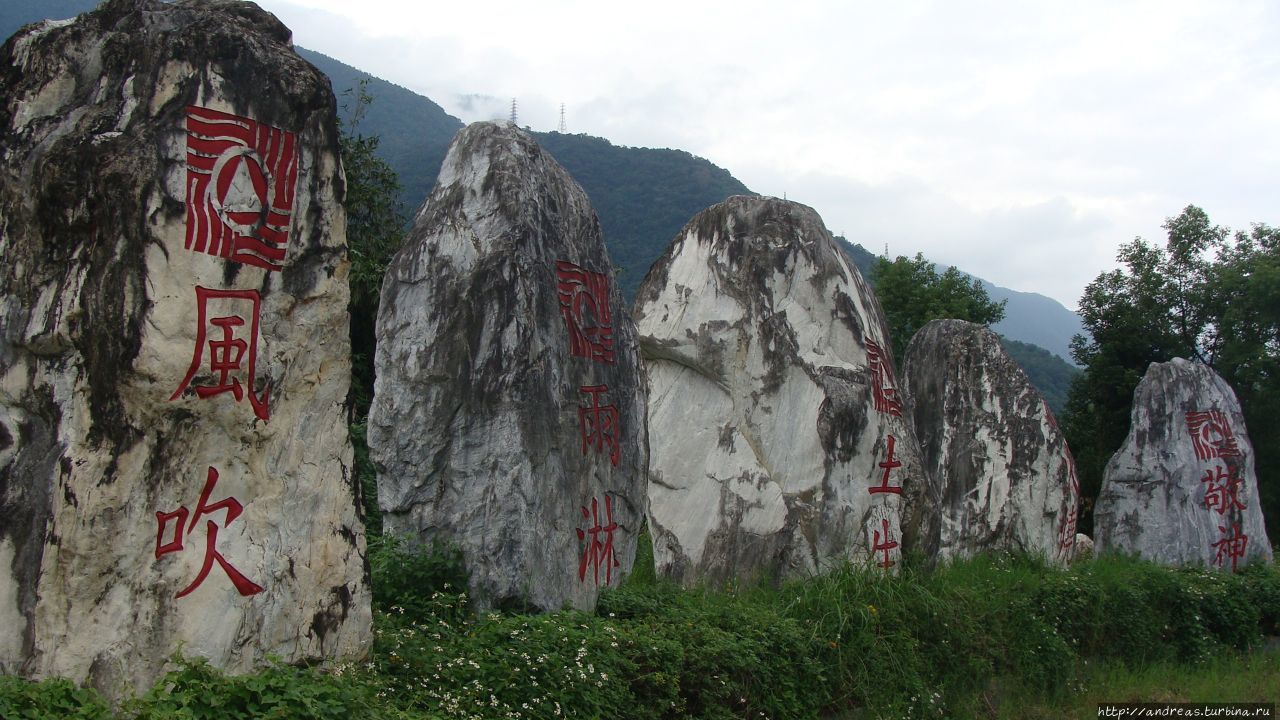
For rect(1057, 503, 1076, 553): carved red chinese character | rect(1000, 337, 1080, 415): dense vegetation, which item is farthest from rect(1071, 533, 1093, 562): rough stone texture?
rect(1000, 337, 1080, 415): dense vegetation

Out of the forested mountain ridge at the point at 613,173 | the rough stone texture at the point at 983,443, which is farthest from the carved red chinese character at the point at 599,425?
the forested mountain ridge at the point at 613,173

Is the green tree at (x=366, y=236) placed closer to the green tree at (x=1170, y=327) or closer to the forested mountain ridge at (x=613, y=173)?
the forested mountain ridge at (x=613, y=173)

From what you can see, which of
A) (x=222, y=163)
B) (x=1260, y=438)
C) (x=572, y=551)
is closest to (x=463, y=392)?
(x=572, y=551)

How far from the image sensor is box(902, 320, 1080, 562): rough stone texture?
1167 centimetres

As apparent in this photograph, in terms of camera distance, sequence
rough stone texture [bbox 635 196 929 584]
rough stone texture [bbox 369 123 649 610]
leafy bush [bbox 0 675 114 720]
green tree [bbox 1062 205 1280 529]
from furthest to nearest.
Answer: green tree [bbox 1062 205 1280 529] → rough stone texture [bbox 635 196 929 584] → rough stone texture [bbox 369 123 649 610] → leafy bush [bbox 0 675 114 720]

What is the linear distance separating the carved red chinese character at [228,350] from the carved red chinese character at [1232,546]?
40.5 ft

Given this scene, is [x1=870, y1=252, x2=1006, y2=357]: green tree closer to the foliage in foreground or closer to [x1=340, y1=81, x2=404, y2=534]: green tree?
[x1=340, y1=81, x2=404, y2=534]: green tree

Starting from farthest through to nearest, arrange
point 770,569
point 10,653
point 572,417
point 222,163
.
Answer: point 770,569
point 572,417
point 222,163
point 10,653

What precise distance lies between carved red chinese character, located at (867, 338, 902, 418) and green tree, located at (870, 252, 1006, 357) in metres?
14.6

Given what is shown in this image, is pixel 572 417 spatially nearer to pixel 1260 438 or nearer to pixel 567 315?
pixel 567 315

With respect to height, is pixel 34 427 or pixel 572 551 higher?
pixel 34 427

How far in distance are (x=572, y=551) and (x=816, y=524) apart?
2.79 metres

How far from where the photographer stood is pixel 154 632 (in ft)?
12.4

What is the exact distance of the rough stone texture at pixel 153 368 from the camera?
3.65 m
